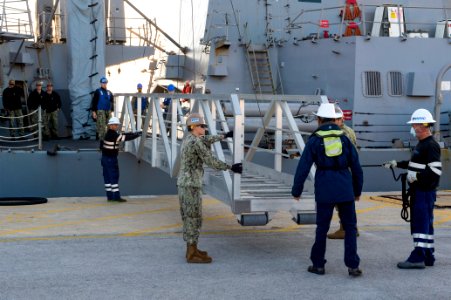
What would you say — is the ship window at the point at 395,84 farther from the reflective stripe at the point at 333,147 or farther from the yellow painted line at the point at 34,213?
the reflective stripe at the point at 333,147

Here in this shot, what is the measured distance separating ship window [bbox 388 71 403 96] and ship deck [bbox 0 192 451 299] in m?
4.71

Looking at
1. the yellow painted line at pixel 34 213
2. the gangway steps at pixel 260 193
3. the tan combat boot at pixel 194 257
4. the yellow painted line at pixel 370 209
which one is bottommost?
the yellow painted line at pixel 370 209

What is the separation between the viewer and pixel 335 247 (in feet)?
26.0

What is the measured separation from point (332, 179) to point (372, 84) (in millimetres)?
8553

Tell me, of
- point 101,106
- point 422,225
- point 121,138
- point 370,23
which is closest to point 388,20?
point 370,23

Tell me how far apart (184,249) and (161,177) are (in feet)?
18.5

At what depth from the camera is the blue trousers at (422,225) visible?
6.79 metres

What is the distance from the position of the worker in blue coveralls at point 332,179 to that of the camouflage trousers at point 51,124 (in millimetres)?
10104

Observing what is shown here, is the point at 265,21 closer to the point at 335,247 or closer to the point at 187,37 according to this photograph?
the point at 187,37

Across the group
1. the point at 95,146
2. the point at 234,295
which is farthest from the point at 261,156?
the point at 234,295

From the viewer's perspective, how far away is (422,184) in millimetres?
6801

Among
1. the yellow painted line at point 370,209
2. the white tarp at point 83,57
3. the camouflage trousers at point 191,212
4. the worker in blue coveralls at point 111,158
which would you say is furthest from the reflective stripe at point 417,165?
the white tarp at point 83,57

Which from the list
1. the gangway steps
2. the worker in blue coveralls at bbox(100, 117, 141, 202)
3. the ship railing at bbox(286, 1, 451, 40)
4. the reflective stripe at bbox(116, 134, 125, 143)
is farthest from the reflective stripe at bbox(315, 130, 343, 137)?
the ship railing at bbox(286, 1, 451, 40)

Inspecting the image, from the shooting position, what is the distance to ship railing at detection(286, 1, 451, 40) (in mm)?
15344
